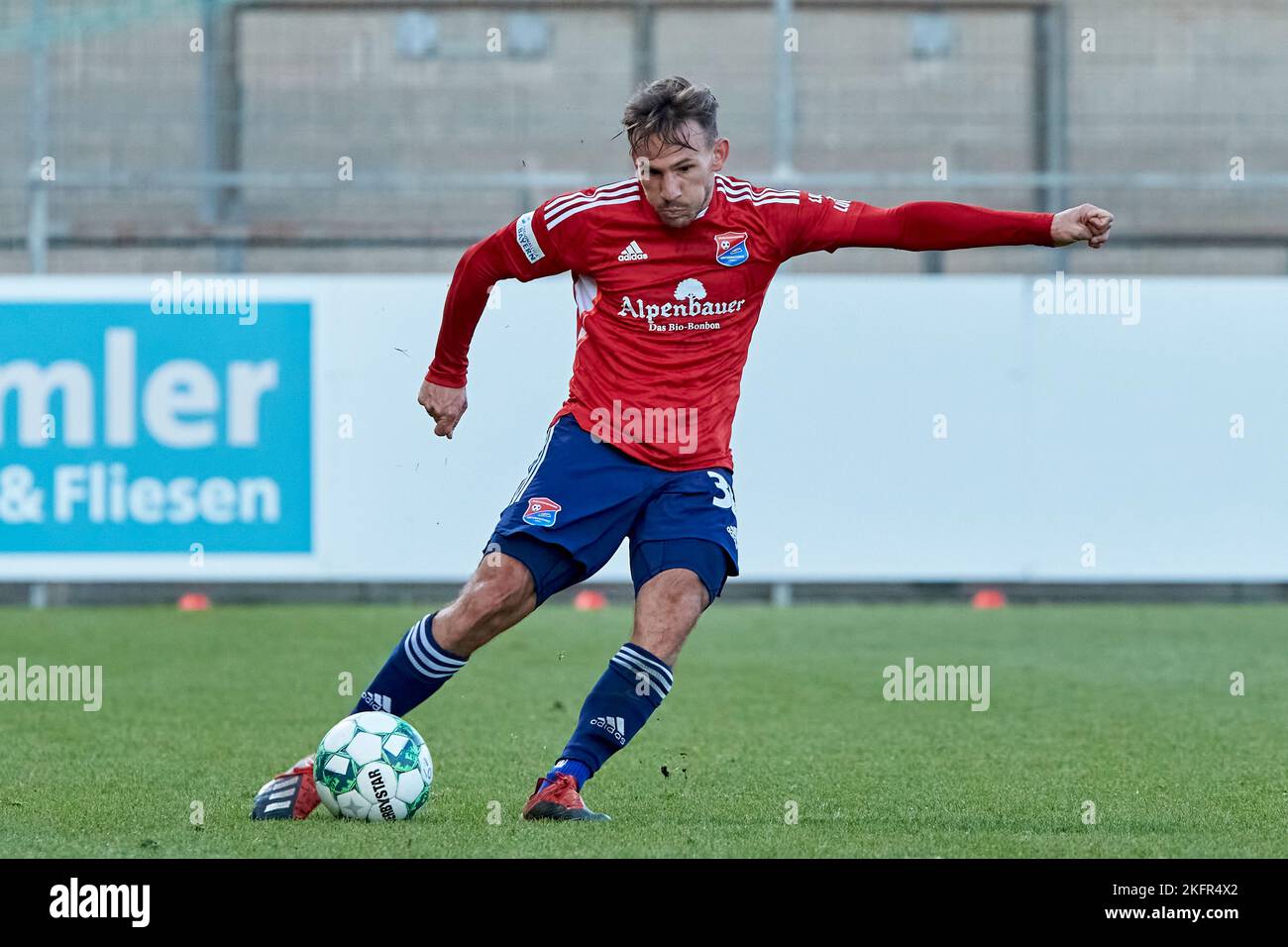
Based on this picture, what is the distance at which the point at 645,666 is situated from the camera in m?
4.77

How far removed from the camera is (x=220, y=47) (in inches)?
509

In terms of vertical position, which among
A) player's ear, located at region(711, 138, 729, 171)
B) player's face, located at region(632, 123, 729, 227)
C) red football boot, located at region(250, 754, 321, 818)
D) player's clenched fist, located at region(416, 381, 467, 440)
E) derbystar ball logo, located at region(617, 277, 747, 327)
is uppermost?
player's ear, located at region(711, 138, 729, 171)

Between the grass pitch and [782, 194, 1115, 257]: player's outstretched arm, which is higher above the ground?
[782, 194, 1115, 257]: player's outstretched arm

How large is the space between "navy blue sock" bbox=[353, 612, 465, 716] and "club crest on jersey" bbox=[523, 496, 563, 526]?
13.4 inches

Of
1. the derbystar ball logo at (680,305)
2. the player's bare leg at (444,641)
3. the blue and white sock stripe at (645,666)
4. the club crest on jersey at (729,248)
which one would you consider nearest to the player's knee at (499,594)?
the player's bare leg at (444,641)

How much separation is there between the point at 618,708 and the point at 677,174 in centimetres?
128

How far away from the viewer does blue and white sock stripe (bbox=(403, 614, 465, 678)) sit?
4.86 m

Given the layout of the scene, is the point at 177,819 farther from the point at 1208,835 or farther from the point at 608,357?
the point at 1208,835

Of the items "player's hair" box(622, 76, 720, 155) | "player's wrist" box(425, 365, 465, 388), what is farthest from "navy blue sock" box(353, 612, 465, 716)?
"player's hair" box(622, 76, 720, 155)

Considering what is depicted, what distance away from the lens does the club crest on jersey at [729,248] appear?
4.94 m

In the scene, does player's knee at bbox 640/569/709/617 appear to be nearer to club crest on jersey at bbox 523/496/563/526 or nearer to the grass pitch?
club crest on jersey at bbox 523/496/563/526

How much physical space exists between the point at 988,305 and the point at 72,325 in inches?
212

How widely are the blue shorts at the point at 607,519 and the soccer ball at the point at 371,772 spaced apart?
0.50 metres
